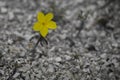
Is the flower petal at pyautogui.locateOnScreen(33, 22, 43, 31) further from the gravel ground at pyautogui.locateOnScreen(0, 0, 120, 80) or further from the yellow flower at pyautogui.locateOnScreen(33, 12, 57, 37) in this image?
the gravel ground at pyautogui.locateOnScreen(0, 0, 120, 80)

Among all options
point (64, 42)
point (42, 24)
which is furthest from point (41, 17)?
point (64, 42)

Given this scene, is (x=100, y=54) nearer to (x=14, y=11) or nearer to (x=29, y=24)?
(x=29, y=24)

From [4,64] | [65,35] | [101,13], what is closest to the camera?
[4,64]

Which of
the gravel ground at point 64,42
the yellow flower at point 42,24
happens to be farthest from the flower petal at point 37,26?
the gravel ground at point 64,42

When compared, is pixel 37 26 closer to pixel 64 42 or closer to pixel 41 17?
pixel 41 17

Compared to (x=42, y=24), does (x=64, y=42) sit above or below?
below

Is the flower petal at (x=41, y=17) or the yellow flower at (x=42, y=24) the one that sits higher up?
the flower petal at (x=41, y=17)

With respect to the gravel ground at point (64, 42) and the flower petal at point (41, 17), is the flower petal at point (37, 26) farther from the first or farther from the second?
the gravel ground at point (64, 42)

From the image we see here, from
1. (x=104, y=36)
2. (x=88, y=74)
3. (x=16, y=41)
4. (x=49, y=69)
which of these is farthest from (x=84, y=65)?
(x=16, y=41)

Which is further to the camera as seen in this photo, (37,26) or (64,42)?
(64,42)
